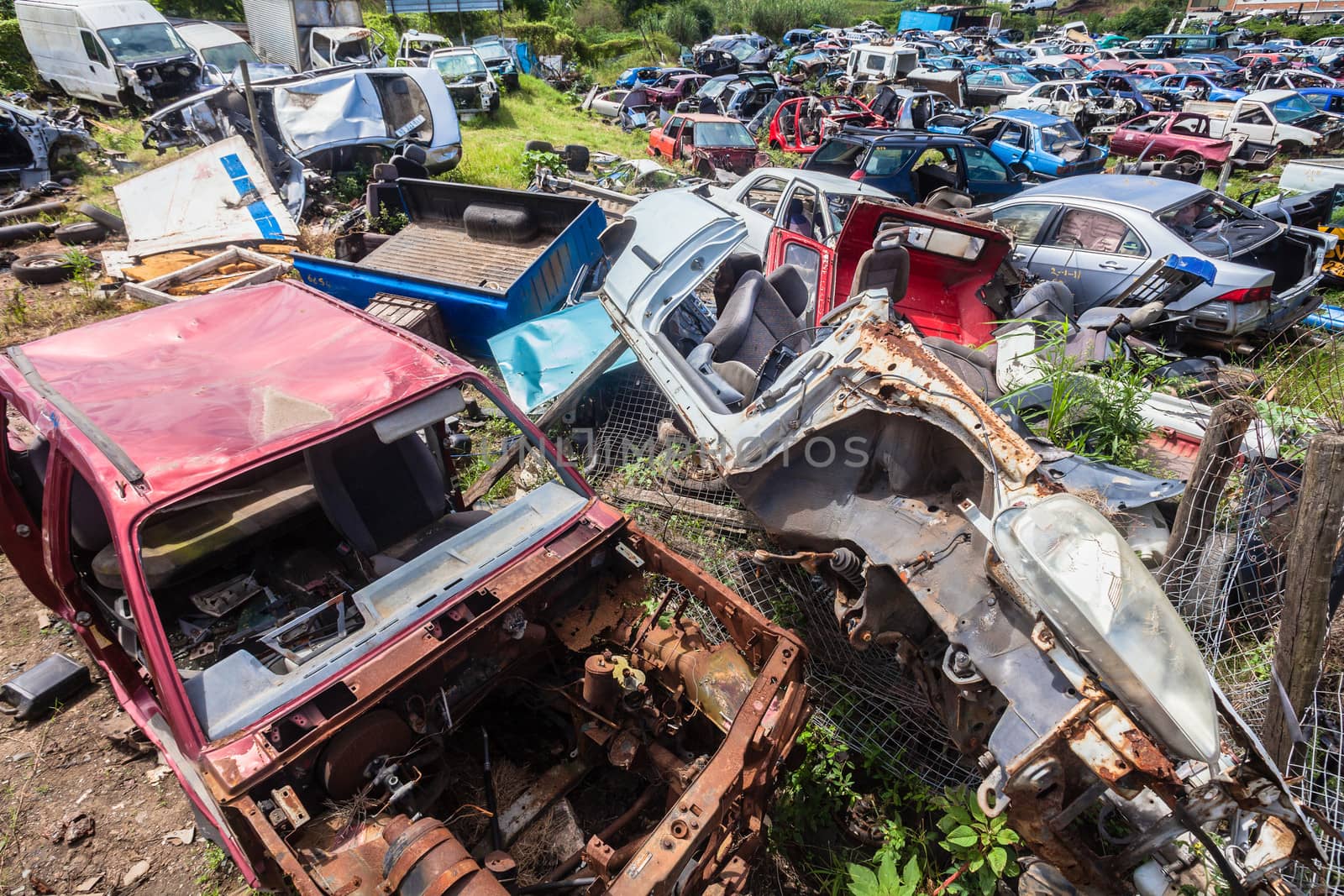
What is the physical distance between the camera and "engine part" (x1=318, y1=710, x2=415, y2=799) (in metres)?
2.09

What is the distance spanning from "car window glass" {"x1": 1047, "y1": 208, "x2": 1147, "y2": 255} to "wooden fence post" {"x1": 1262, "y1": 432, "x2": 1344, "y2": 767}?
4.55m

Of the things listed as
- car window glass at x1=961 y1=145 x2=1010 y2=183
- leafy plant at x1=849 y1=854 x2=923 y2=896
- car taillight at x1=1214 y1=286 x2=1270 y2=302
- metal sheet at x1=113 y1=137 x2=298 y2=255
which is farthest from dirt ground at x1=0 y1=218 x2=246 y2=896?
car window glass at x1=961 y1=145 x2=1010 y2=183

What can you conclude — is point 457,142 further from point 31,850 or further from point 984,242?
point 31,850

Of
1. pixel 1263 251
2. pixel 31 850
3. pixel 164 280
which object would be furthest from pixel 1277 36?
pixel 31 850

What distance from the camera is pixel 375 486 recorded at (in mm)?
2979

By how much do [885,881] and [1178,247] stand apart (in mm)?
5953

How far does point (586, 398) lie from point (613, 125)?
14.5 m

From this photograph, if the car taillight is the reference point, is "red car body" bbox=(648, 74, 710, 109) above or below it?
above

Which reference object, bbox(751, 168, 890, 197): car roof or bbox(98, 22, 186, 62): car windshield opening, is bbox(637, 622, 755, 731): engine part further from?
bbox(98, 22, 186, 62): car windshield opening

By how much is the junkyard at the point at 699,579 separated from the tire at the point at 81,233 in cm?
538

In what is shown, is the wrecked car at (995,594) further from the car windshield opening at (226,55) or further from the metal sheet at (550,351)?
the car windshield opening at (226,55)

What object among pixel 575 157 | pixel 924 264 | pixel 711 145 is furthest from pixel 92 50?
pixel 924 264

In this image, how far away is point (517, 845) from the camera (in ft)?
8.92

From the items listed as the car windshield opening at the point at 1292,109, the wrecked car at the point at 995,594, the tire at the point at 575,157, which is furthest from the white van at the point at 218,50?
the car windshield opening at the point at 1292,109
